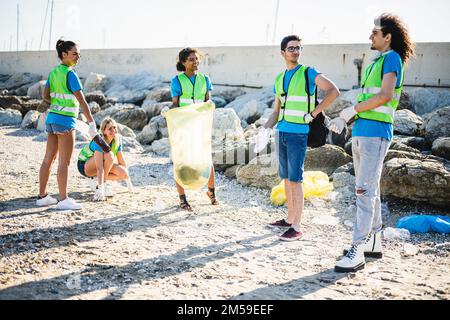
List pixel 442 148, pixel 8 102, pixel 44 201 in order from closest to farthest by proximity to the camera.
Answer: pixel 44 201 < pixel 442 148 < pixel 8 102

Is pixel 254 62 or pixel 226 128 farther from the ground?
pixel 254 62

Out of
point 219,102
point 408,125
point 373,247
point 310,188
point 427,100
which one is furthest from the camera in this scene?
point 219,102

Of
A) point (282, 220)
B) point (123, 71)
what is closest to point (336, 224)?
point (282, 220)

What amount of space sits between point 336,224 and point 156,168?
3963mm

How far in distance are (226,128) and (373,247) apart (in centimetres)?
534

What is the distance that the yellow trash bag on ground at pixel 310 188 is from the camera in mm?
5641

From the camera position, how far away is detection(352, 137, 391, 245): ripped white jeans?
3.30 meters

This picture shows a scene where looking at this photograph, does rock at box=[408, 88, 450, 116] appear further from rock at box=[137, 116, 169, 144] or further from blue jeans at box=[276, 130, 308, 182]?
blue jeans at box=[276, 130, 308, 182]

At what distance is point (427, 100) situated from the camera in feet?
34.5

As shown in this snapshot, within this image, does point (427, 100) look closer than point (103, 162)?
No

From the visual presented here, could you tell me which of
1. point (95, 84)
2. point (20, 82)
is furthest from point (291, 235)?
point (20, 82)

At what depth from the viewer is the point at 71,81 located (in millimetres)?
4617

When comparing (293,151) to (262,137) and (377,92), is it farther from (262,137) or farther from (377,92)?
(377,92)

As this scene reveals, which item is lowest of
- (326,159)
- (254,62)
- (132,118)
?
(326,159)
